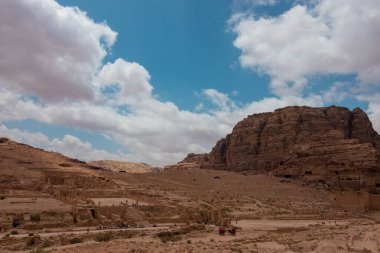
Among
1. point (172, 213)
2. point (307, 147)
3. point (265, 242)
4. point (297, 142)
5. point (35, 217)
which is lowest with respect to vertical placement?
point (265, 242)

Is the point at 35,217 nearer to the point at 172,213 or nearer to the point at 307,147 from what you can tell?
the point at 172,213

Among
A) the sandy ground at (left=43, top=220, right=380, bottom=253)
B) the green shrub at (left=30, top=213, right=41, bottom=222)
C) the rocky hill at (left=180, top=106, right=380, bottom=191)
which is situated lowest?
the sandy ground at (left=43, top=220, right=380, bottom=253)

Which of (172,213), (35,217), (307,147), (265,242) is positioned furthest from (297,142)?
(35,217)

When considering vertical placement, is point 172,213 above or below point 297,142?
below

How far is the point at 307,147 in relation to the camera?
6556 cm

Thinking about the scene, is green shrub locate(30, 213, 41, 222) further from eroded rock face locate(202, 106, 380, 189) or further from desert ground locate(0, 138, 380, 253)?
eroded rock face locate(202, 106, 380, 189)

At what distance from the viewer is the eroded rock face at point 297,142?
202 ft

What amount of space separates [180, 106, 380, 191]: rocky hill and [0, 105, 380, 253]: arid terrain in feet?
3.63

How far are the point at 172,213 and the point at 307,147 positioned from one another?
120 ft

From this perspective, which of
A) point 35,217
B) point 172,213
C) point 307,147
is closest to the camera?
point 35,217

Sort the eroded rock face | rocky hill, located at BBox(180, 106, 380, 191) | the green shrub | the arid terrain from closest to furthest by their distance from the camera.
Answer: the arid terrain → the green shrub → rocky hill, located at BBox(180, 106, 380, 191) → the eroded rock face

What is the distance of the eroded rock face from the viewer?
6159 centimetres

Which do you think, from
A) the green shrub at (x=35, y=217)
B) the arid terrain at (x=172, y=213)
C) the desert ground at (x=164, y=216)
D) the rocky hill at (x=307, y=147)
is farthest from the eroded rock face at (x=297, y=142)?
the green shrub at (x=35, y=217)

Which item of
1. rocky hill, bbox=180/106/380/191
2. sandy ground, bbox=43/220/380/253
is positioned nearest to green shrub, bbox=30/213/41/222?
sandy ground, bbox=43/220/380/253
